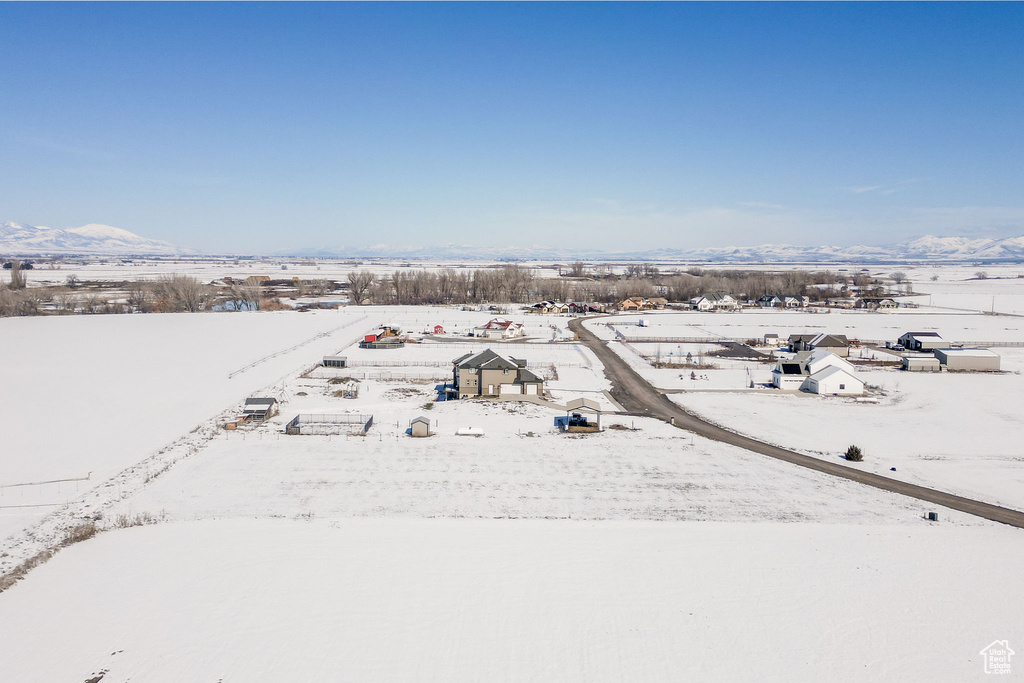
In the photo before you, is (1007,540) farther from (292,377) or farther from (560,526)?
(292,377)

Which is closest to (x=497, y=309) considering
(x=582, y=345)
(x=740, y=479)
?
(x=582, y=345)

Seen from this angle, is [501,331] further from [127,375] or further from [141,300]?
[141,300]

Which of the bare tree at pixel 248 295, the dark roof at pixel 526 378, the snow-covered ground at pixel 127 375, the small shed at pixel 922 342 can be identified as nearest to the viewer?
the snow-covered ground at pixel 127 375

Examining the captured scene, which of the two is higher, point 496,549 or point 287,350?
point 287,350

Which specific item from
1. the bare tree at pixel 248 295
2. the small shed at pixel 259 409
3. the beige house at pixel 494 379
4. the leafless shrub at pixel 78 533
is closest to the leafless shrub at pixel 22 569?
the leafless shrub at pixel 78 533

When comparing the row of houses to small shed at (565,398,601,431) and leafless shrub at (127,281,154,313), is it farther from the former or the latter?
leafless shrub at (127,281,154,313)

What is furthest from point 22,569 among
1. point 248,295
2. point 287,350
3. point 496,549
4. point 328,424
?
point 248,295

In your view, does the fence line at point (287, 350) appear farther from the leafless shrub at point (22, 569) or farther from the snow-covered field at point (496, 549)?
the leafless shrub at point (22, 569)
